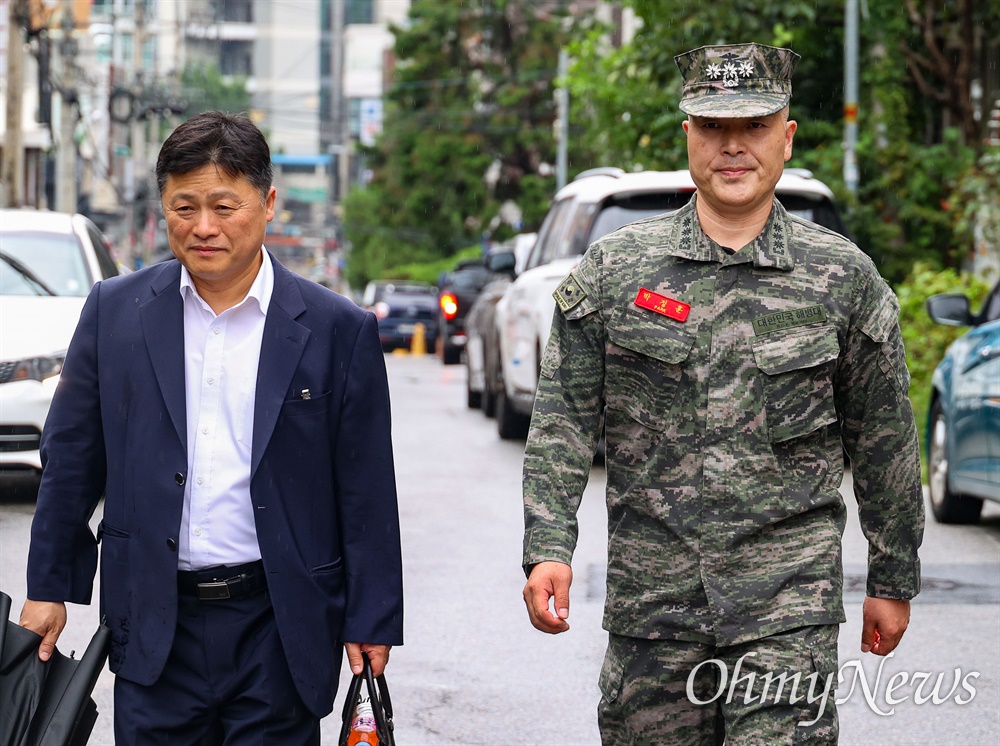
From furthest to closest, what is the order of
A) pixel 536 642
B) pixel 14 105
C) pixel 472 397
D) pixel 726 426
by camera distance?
pixel 14 105 < pixel 472 397 < pixel 536 642 < pixel 726 426

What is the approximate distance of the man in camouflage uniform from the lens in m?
3.67

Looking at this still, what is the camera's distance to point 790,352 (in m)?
3.71

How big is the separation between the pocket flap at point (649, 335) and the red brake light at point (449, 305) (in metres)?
26.7

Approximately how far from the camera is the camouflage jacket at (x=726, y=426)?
368 centimetres

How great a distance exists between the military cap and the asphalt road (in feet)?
8.80

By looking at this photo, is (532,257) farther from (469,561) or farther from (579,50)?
(579,50)

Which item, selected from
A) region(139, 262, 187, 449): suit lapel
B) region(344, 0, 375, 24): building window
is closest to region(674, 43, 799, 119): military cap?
region(139, 262, 187, 449): suit lapel

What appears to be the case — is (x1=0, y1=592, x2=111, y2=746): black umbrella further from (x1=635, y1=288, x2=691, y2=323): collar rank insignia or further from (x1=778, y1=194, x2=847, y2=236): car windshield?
(x1=778, y1=194, x2=847, y2=236): car windshield

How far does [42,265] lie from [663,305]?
25.2ft

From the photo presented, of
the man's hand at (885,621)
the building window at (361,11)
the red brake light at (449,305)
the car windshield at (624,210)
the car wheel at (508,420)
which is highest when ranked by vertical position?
the building window at (361,11)

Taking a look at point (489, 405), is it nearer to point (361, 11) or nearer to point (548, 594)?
point (548, 594)

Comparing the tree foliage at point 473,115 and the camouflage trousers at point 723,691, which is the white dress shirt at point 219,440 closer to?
the camouflage trousers at point 723,691

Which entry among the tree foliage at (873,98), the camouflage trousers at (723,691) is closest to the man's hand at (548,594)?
the camouflage trousers at (723,691)

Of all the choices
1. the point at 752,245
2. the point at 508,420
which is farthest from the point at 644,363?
the point at 508,420
